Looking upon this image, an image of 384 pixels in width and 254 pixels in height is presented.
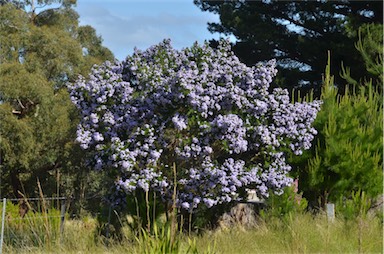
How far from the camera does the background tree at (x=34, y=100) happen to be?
2123cm

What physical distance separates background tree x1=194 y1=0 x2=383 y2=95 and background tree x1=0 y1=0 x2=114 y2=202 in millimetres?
7044

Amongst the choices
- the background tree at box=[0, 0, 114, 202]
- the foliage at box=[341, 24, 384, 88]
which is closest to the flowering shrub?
the foliage at box=[341, 24, 384, 88]

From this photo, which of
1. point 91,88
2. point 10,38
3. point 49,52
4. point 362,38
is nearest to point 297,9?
point 362,38

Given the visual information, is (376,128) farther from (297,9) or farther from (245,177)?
(297,9)

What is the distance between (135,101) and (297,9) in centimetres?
1441

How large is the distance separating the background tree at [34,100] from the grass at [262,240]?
1322cm

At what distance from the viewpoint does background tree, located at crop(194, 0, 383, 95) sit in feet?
64.0

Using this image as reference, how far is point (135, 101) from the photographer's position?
8000mm

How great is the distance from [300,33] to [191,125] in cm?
1458

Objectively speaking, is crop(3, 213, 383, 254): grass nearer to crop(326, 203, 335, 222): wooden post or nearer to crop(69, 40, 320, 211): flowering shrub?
crop(326, 203, 335, 222): wooden post

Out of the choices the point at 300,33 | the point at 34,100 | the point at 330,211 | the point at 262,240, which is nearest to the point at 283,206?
the point at 330,211

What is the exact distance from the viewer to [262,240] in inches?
316

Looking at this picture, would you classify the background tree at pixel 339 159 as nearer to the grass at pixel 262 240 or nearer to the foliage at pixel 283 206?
the foliage at pixel 283 206

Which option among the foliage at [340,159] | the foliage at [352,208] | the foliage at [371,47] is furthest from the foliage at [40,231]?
the foliage at [371,47]
